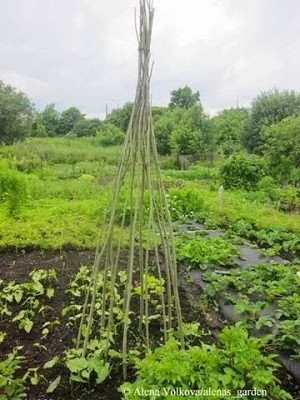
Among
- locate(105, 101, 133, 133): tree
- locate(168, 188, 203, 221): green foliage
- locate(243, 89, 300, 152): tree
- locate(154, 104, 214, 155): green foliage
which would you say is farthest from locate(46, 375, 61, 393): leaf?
locate(105, 101, 133, 133): tree

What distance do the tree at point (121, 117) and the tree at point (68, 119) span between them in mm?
3930

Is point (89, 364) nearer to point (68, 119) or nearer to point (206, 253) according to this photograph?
point (206, 253)

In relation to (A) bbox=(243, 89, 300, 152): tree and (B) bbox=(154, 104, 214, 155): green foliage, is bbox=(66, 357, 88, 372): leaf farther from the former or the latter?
(B) bbox=(154, 104, 214, 155): green foliage

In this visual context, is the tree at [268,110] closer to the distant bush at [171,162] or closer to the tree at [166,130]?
the distant bush at [171,162]

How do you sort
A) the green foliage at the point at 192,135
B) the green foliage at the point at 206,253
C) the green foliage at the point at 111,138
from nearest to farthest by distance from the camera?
1. the green foliage at the point at 206,253
2. the green foliage at the point at 192,135
3. the green foliage at the point at 111,138

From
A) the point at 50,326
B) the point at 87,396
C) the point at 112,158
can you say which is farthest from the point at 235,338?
the point at 112,158

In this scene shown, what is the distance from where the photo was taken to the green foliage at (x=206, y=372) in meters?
1.54

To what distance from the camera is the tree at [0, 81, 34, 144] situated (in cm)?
2088

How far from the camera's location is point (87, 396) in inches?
80.2

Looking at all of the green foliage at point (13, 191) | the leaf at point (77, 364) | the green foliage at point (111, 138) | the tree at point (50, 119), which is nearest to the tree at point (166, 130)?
the green foliage at point (111, 138)

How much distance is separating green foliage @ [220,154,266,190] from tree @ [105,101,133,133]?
16223 millimetres

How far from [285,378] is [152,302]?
113 centimetres

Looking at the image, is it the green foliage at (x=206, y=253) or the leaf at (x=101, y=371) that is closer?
the leaf at (x=101, y=371)

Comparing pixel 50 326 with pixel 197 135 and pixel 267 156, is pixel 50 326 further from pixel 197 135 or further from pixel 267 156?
pixel 197 135
